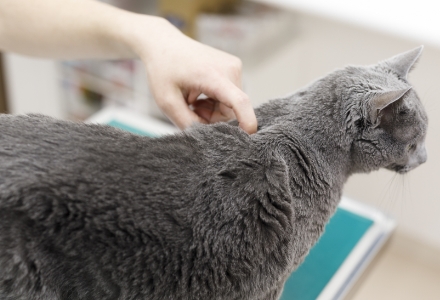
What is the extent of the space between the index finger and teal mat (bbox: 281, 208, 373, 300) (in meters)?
0.37

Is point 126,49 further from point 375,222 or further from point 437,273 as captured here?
point 437,273

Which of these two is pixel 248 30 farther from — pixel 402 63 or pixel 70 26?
pixel 402 63

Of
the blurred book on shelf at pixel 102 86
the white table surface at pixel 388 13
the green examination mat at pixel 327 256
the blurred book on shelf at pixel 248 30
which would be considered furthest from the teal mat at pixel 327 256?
the blurred book on shelf at pixel 102 86

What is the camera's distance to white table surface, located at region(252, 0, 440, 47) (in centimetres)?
118

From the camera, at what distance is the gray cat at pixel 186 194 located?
60 centimetres

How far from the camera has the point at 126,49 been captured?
968 millimetres

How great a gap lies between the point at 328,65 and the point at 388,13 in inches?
13.3

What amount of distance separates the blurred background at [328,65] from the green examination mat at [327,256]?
0.28 m

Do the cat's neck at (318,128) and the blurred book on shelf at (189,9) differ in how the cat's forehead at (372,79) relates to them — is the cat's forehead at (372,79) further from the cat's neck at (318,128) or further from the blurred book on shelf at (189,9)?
the blurred book on shelf at (189,9)

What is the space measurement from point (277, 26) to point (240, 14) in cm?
12

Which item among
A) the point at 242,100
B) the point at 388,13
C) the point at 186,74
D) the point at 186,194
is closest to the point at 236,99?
the point at 242,100

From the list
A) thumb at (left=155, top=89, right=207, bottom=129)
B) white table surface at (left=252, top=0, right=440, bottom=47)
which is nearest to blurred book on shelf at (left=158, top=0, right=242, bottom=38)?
white table surface at (left=252, top=0, right=440, bottom=47)

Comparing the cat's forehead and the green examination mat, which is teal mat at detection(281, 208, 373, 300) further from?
the cat's forehead

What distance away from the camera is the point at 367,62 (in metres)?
1.47
